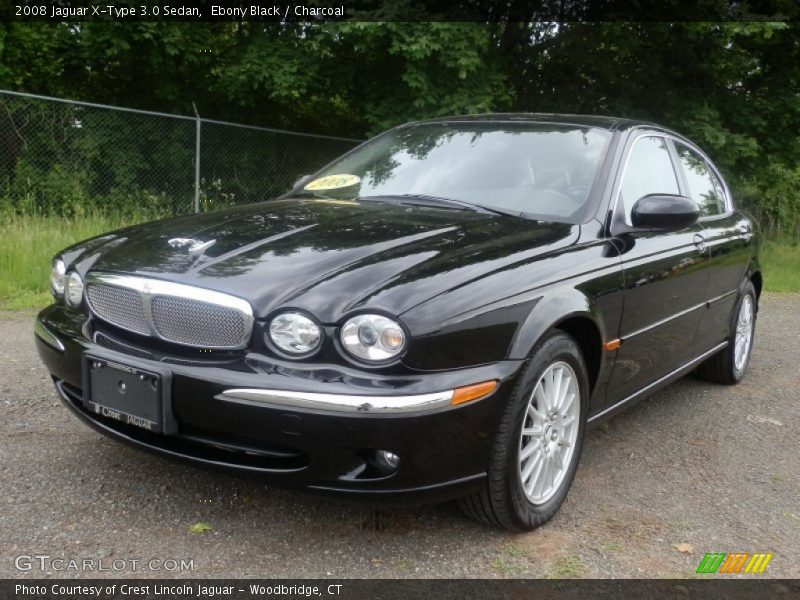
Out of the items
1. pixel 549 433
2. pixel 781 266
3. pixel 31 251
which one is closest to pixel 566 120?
pixel 549 433

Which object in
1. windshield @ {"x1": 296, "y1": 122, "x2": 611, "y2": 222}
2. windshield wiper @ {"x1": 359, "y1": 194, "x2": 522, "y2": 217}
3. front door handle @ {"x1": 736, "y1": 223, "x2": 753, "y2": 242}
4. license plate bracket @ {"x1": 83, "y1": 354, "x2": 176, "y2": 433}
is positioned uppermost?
windshield @ {"x1": 296, "y1": 122, "x2": 611, "y2": 222}

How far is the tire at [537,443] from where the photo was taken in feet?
8.44

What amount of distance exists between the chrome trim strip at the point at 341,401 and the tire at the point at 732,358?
10.5 feet

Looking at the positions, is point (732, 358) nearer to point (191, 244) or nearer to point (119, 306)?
point (191, 244)

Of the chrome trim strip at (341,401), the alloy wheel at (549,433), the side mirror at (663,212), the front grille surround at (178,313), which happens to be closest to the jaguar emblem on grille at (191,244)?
the front grille surround at (178,313)

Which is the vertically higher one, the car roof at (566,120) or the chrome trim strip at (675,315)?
the car roof at (566,120)

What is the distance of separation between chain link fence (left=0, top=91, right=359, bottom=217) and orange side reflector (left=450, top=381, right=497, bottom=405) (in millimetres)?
8135

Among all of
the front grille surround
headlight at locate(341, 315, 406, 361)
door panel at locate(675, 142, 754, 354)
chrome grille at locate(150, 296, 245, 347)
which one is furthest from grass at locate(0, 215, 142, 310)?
door panel at locate(675, 142, 754, 354)

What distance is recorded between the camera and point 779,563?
2707 mm

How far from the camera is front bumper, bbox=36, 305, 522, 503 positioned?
2252 mm

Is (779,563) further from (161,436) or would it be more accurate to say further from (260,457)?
(161,436)

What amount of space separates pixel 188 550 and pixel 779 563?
209cm

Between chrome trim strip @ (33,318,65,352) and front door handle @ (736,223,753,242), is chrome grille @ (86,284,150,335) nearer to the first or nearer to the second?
chrome trim strip @ (33,318,65,352)

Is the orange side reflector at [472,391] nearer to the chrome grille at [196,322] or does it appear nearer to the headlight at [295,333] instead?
the headlight at [295,333]
